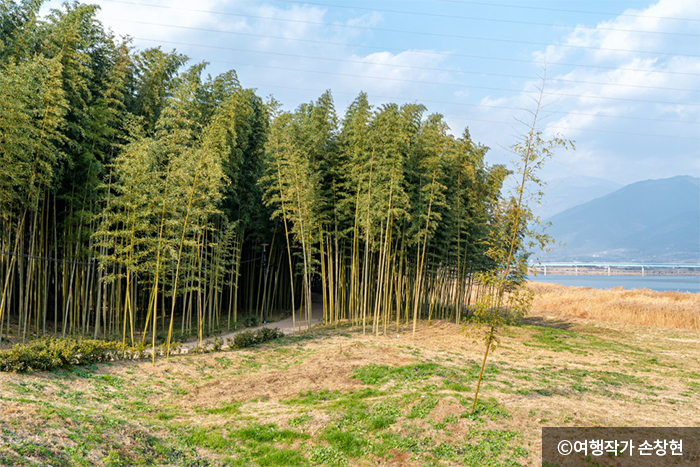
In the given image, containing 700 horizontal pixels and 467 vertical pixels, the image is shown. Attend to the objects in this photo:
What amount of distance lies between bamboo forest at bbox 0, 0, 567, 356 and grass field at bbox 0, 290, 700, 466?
4.84 feet

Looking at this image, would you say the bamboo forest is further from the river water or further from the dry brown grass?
the river water

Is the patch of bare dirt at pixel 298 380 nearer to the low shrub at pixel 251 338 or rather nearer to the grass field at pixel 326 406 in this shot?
the grass field at pixel 326 406

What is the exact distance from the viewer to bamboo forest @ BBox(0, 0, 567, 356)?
10195 mm

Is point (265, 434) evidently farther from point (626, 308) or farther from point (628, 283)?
point (628, 283)

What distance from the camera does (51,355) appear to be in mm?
8305

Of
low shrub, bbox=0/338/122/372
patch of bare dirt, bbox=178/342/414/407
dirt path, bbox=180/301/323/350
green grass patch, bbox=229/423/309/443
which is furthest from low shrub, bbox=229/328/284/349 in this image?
green grass patch, bbox=229/423/309/443

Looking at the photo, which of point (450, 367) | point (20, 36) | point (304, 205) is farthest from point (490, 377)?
point (20, 36)

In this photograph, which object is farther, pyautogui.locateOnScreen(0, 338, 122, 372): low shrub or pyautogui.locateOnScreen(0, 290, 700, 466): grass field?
pyautogui.locateOnScreen(0, 338, 122, 372): low shrub

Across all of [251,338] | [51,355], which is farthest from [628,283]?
[51,355]

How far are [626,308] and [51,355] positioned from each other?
21.7 metres

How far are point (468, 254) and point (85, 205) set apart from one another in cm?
1200

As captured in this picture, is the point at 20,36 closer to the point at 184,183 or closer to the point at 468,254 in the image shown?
the point at 184,183

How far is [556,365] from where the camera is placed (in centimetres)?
1119

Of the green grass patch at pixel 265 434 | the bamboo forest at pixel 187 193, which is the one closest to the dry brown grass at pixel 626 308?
the bamboo forest at pixel 187 193
